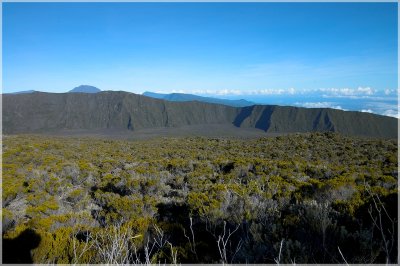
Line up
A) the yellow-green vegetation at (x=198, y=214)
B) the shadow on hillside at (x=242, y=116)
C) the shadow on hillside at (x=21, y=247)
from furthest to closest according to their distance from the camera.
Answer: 1. the shadow on hillside at (x=242, y=116)
2. the shadow on hillside at (x=21, y=247)
3. the yellow-green vegetation at (x=198, y=214)

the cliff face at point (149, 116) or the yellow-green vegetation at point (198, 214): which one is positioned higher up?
the cliff face at point (149, 116)

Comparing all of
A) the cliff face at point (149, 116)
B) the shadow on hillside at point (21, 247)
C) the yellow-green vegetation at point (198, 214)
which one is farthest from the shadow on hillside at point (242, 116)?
the shadow on hillside at point (21, 247)

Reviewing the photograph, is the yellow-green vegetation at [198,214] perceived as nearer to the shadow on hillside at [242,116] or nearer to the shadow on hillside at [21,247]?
the shadow on hillside at [21,247]

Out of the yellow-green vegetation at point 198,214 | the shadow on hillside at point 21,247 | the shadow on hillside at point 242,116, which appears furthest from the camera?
the shadow on hillside at point 242,116

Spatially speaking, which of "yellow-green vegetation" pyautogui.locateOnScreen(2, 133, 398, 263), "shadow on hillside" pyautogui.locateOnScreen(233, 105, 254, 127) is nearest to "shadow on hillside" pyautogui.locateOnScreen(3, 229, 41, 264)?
"yellow-green vegetation" pyautogui.locateOnScreen(2, 133, 398, 263)

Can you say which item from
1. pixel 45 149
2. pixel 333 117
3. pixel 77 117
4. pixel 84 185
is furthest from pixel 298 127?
pixel 84 185

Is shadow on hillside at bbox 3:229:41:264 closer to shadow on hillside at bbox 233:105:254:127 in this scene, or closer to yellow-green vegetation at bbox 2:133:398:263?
yellow-green vegetation at bbox 2:133:398:263
